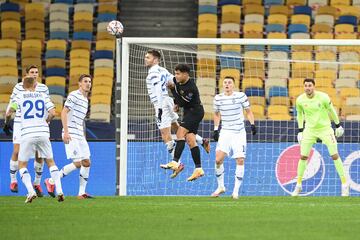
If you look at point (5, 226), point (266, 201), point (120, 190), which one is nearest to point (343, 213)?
point (266, 201)

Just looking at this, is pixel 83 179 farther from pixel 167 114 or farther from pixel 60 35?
pixel 60 35

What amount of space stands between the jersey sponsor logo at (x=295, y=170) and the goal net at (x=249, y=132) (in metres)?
0.02

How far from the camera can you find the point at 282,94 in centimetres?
2425

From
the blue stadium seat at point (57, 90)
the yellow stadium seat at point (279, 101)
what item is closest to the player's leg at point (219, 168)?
the yellow stadium seat at point (279, 101)

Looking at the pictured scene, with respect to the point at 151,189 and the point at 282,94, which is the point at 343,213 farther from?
the point at 282,94

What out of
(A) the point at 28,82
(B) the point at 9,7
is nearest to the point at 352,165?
(A) the point at 28,82

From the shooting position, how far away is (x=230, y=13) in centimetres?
2898

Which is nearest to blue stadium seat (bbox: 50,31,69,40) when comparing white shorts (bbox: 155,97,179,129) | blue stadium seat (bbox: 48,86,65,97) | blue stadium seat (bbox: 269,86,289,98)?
blue stadium seat (bbox: 48,86,65,97)

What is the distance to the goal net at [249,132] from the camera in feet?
71.2

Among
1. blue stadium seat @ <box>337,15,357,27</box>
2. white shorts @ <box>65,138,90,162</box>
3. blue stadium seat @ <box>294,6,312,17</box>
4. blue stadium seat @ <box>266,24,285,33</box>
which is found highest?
blue stadium seat @ <box>294,6,312,17</box>

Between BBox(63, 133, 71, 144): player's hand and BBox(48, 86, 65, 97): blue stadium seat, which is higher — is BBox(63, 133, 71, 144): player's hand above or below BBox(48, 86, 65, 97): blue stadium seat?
below

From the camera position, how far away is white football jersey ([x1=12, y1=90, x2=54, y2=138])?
53.6 feet

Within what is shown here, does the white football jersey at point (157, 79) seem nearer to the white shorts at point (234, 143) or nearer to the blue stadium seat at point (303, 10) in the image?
the white shorts at point (234, 143)

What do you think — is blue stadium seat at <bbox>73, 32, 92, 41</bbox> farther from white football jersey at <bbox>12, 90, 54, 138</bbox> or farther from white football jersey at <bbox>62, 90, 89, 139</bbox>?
white football jersey at <bbox>12, 90, 54, 138</bbox>
